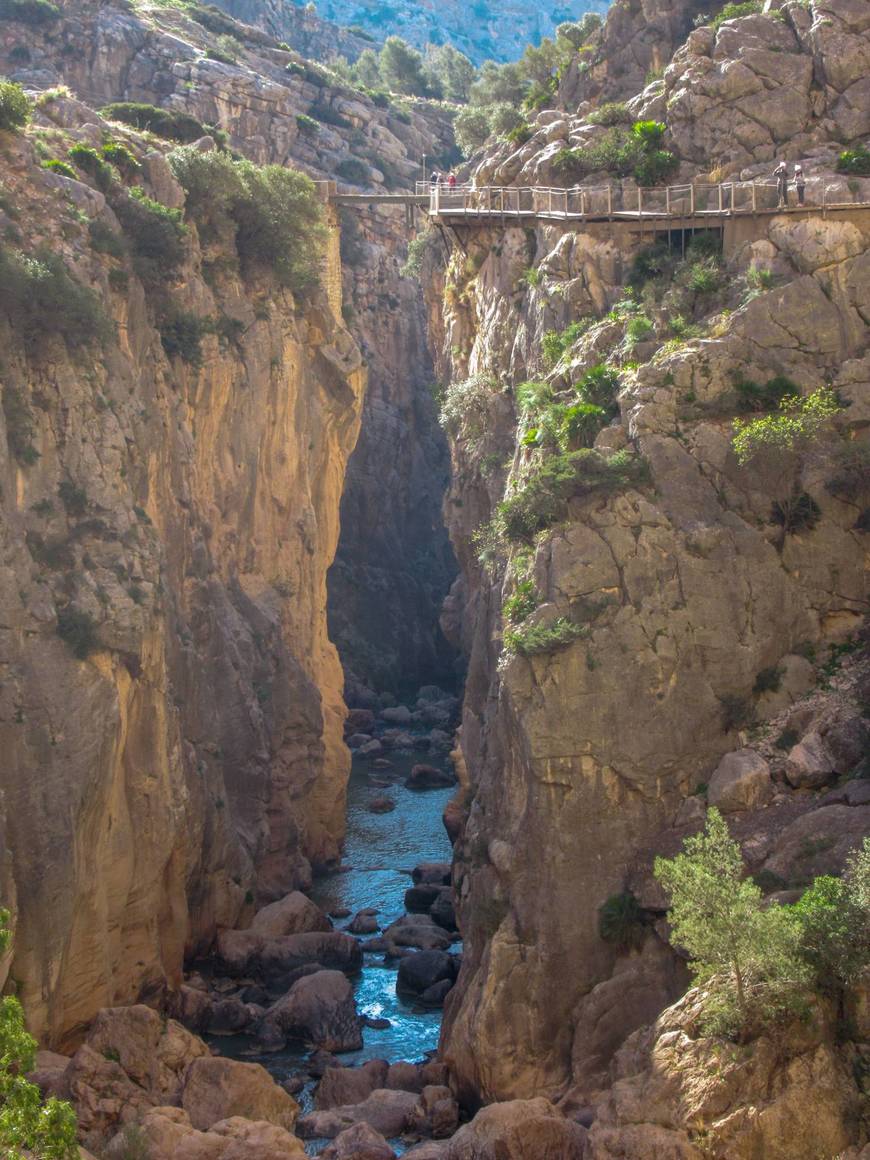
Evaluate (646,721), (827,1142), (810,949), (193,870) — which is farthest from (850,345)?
(193,870)

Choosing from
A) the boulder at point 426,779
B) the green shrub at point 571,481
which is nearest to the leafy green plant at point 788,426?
the green shrub at point 571,481

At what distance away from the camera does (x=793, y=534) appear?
1399 inches

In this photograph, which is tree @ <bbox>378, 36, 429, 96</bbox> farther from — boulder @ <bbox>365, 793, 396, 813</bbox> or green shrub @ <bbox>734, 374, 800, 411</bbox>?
green shrub @ <bbox>734, 374, 800, 411</bbox>

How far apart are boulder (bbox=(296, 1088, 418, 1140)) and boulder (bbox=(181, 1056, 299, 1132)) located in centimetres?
61

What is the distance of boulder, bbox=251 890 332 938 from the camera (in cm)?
4581

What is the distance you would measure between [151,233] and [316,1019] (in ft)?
78.9

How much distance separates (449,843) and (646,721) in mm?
24224

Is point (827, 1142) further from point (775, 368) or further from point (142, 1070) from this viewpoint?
point (775, 368)

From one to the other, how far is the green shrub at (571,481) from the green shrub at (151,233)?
16950 mm

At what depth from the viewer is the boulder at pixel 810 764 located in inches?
1272

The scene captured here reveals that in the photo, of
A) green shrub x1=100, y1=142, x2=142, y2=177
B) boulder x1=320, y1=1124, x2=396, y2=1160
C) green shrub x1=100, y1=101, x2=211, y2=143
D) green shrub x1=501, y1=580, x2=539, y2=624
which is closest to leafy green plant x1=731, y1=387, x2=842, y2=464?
green shrub x1=501, y1=580, x2=539, y2=624

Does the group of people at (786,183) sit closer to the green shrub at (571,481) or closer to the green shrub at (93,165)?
the green shrub at (571,481)

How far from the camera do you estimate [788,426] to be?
34969 mm

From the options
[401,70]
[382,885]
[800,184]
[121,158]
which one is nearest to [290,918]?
[382,885]
